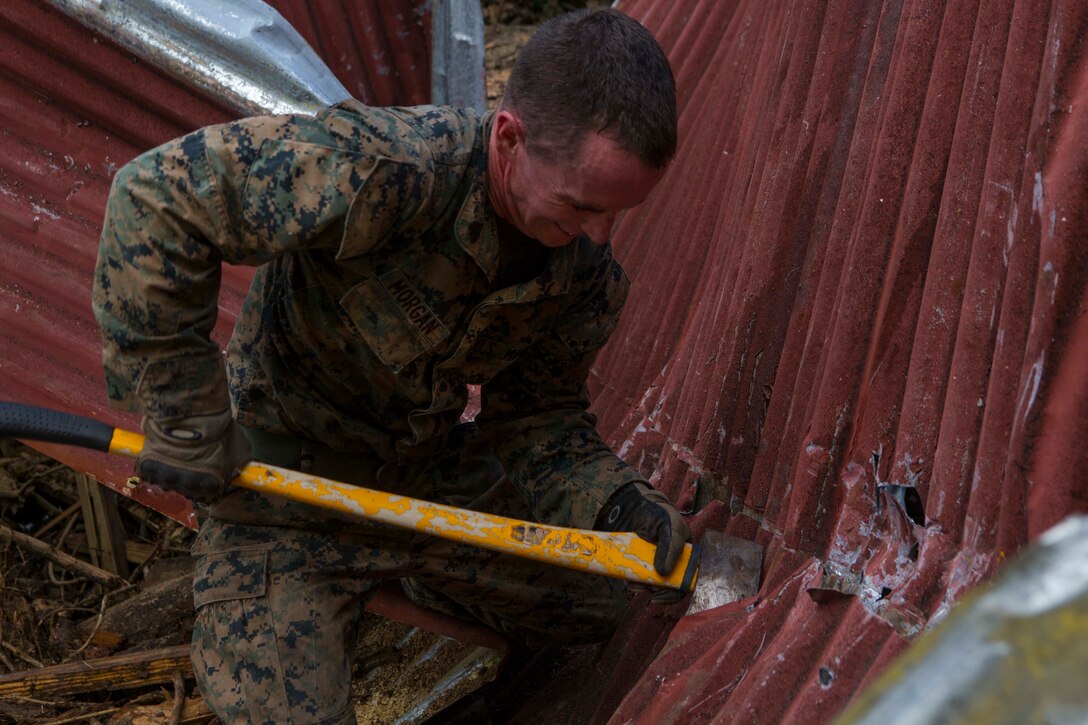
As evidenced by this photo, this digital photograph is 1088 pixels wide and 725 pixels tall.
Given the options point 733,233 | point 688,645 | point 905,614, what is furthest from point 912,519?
point 733,233

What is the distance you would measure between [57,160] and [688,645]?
8.22ft

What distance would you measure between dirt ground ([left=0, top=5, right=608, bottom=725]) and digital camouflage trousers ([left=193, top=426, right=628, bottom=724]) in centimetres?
44

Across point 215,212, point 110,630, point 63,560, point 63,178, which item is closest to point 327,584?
point 215,212

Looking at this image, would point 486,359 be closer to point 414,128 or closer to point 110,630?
point 414,128

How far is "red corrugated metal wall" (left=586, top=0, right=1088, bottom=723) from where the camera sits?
1.49 m

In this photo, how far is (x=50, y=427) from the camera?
→ 1956 mm

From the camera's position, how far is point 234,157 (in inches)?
70.2

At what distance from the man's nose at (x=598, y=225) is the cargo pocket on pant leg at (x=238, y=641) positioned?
0.94 meters

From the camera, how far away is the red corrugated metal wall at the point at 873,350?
4.89 ft

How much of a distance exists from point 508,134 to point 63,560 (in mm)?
2311

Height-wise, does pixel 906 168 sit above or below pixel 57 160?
above

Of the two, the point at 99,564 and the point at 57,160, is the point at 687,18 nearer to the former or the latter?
the point at 57,160

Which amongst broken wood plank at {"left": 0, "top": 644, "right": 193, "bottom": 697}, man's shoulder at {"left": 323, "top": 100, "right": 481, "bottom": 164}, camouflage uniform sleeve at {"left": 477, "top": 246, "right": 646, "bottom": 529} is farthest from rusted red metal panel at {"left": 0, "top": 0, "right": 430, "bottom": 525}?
man's shoulder at {"left": 323, "top": 100, "right": 481, "bottom": 164}

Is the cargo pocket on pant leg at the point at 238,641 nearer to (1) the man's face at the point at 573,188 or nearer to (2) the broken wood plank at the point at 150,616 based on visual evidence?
(1) the man's face at the point at 573,188
